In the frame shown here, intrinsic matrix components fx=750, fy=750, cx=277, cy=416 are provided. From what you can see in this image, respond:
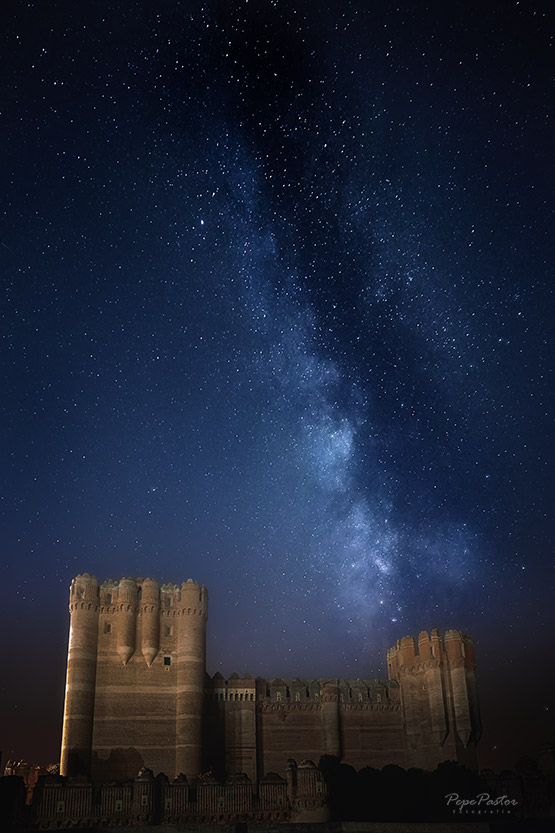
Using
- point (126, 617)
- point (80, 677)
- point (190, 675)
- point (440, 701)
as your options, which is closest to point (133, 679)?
point (80, 677)

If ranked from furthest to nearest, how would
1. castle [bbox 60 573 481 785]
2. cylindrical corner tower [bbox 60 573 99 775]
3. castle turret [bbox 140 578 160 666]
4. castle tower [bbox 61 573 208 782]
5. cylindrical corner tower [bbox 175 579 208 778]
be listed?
castle turret [bbox 140 578 160 666], castle [bbox 60 573 481 785], cylindrical corner tower [bbox 175 579 208 778], castle tower [bbox 61 573 208 782], cylindrical corner tower [bbox 60 573 99 775]

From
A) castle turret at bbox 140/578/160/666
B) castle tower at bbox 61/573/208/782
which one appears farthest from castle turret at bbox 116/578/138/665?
castle turret at bbox 140/578/160/666

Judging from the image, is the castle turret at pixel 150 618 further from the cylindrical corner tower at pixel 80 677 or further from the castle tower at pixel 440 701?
the castle tower at pixel 440 701

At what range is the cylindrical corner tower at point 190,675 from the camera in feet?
159

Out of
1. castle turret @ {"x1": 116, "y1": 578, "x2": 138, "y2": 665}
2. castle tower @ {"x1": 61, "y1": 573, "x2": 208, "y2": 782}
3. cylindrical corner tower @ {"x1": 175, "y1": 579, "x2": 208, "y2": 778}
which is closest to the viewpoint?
castle tower @ {"x1": 61, "y1": 573, "x2": 208, "y2": 782}

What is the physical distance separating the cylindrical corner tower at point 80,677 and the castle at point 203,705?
0.23 feet

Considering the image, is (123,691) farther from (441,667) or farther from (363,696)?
(441,667)

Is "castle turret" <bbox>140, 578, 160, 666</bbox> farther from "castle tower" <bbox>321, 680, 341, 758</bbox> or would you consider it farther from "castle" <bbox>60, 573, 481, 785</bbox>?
"castle tower" <bbox>321, 680, 341, 758</bbox>

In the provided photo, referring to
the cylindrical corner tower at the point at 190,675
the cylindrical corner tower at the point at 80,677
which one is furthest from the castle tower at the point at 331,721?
the cylindrical corner tower at the point at 80,677

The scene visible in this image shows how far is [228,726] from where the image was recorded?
2071 inches

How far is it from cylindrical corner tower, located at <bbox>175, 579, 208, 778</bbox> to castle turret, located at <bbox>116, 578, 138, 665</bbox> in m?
3.13

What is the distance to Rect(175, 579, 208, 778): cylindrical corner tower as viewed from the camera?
159ft

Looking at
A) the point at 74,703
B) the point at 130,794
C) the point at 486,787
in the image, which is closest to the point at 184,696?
the point at 74,703

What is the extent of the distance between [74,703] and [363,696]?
21418 millimetres
